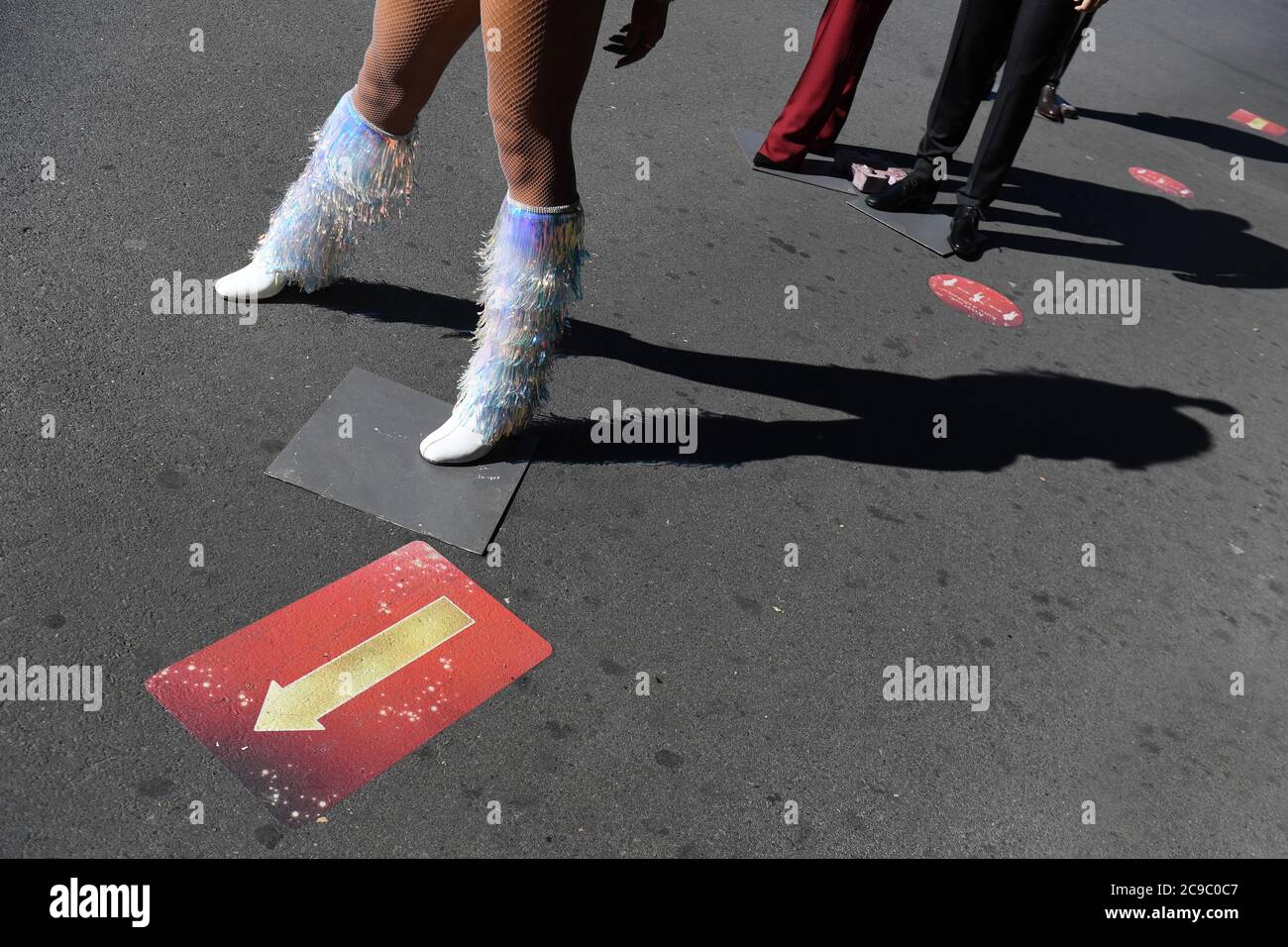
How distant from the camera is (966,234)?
15.5 feet

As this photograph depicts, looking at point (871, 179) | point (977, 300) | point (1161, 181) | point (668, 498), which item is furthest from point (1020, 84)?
point (668, 498)

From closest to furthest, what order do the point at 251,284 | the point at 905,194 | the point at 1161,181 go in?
the point at 251,284 → the point at 905,194 → the point at 1161,181

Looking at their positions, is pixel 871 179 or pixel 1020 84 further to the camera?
pixel 871 179

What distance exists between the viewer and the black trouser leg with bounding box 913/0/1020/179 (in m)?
4.55

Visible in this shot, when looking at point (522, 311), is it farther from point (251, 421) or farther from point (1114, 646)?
point (1114, 646)

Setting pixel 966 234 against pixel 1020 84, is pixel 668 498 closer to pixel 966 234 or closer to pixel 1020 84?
pixel 966 234

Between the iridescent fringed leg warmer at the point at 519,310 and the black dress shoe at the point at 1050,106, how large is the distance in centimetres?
476

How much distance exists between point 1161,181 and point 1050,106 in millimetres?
839

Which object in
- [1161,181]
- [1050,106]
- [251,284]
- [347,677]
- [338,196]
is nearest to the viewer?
[347,677]

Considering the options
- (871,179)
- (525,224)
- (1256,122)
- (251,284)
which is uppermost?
(525,224)

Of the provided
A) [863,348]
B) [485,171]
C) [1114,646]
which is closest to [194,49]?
[485,171]

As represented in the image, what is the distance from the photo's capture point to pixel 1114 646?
117 inches

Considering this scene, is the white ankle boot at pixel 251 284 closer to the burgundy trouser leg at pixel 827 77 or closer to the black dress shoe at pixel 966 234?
the burgundy trouser leg at pixel 827 77

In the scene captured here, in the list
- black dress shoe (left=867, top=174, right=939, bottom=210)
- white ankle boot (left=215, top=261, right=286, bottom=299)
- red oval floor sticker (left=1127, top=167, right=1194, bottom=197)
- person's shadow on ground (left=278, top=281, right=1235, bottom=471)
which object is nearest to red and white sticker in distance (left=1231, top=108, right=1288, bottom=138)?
red oval floor sticker (left=1127, top=167, right=1194, bottom=197)
